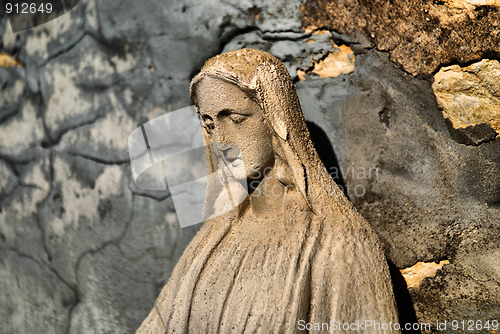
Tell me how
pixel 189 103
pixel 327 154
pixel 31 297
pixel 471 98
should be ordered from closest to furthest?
pixel 471 98 → pixel 327 154 → pixel 189 103 → pixel 31 297

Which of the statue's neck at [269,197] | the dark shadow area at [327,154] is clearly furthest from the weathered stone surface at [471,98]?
the statue's neck at [269,197]

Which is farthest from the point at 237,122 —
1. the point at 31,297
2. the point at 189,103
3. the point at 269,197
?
the point at 31,297

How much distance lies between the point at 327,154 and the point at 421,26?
528 millimetres

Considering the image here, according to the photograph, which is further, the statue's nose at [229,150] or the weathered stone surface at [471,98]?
the weathered stone surface at [471,98]

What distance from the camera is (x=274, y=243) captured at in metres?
1.36

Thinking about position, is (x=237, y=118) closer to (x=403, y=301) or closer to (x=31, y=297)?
(x=403, y=301)

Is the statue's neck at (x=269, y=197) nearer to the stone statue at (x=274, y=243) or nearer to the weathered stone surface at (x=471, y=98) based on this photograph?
the stone statue at (x=274, y=243)

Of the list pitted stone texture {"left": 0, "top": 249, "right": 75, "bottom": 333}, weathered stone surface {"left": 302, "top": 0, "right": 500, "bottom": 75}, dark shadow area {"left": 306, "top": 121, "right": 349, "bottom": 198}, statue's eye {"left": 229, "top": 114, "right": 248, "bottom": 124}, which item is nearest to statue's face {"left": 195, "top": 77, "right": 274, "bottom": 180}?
statue's eye {"left": 229, "top": 114, "right": 248, "bottom": 124}

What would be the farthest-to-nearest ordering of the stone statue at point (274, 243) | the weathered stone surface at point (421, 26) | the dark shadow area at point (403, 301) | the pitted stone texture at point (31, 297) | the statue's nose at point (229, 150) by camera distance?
the pitted stone texture at point (31, 297) → the dark shadow area at point (403, 301) → the weathered stone surface at point (421, 26) → the statue's nose at point (229, 150) → the stone statue at point (274, 243)

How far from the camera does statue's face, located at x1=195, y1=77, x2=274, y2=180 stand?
132 centimetres

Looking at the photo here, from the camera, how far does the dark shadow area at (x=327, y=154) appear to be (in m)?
1.81

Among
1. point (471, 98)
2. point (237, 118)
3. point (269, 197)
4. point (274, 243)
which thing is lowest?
point (274, 243)

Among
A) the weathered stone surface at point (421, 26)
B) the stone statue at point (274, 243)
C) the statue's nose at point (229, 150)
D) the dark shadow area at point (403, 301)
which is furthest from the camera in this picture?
the dark shadow area at point (403, 301)

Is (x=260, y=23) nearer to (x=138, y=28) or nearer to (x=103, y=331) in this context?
(x=138, y=28)
